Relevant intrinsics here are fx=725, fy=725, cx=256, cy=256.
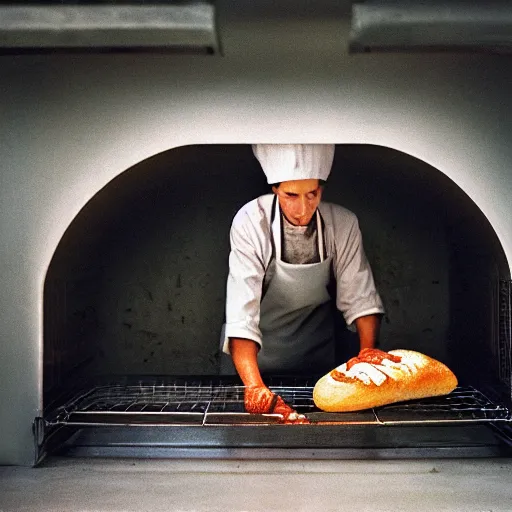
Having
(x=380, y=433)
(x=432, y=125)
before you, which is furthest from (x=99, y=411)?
(x=432, y=125)

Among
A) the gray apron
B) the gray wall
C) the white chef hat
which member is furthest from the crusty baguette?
the gray wall

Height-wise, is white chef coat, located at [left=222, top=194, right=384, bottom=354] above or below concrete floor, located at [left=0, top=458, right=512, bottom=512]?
above

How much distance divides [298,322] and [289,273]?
0.29 m

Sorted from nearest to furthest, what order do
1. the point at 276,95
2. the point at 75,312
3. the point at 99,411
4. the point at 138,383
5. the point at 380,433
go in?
1. the point at 276,95
2. the point at 99,411
3. the point at 380,433
4. the point at 75,312
5. the point at 138,383

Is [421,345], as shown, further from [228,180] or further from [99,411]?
[99,411]

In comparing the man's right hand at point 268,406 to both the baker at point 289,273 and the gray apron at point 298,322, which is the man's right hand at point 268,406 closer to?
the baker at point 289,273

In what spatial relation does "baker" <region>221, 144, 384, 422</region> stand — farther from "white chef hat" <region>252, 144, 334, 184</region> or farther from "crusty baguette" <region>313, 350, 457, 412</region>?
"crusty baguette" <region>313, 350, 457, 412</region>

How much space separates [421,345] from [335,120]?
3.81 ft

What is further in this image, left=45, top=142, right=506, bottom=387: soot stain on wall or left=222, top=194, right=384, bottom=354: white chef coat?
left=45, top=142, right=506, bottom=387: soot stain on wall

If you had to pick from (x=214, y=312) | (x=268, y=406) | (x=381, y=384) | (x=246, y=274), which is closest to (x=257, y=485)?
(x=268, y=406)

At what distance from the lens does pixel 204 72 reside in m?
1.42

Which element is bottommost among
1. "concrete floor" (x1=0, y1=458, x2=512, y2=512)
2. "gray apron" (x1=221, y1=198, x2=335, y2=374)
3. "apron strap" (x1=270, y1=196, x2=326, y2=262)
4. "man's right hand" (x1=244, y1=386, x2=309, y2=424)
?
"concrete floor" (x1=0, y1=458, x2=512, y2=512)

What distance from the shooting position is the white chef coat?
1820mm

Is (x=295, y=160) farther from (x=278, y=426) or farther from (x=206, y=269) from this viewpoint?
(x=206, y=269)
